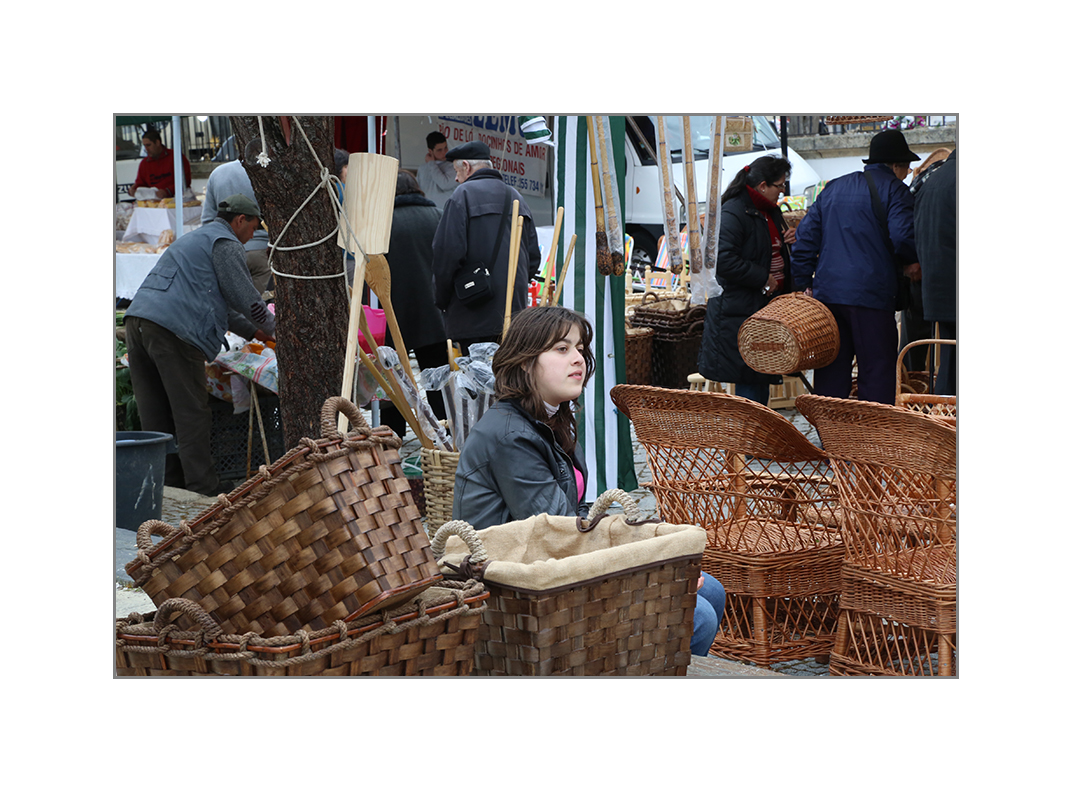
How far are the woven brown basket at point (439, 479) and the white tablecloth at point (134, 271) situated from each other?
129cm

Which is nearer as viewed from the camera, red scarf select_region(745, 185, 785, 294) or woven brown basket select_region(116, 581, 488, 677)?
woven brown basket select_region(116, 581, 488, 677)

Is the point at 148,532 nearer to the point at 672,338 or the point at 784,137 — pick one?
the point at 784,137

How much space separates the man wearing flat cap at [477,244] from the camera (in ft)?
16.5

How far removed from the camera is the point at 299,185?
3578mm

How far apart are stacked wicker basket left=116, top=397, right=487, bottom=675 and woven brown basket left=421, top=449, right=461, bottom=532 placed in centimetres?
220

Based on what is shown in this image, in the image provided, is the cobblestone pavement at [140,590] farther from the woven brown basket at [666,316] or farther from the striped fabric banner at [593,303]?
the woven brown basket at [666,316]

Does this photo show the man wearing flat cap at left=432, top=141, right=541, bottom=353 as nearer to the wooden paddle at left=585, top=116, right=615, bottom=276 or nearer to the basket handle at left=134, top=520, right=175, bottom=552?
the wooden paddle at left=585, top=116, right=615, bottom=276

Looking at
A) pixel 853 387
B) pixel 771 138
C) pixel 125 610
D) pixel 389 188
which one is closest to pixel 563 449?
pixel 389 188

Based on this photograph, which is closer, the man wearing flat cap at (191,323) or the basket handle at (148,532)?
the basket handle at (148,532)

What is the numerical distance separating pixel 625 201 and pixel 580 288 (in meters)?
0.49

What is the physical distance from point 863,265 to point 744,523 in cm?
196

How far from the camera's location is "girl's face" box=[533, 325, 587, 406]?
2.58 meters

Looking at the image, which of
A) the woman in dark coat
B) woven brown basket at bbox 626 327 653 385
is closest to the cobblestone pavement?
the woman in dark coat

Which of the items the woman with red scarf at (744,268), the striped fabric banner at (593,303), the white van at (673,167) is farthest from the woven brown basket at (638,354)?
the striped fabric banner at (593,303)
